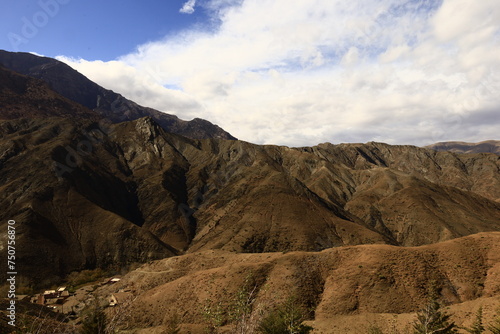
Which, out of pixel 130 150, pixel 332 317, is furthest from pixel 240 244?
pixel 130 150

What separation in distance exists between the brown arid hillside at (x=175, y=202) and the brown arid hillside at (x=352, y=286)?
54375 mm

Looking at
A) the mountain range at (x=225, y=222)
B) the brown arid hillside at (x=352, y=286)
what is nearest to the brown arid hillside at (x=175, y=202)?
the mountain range at (x=225, y=222)

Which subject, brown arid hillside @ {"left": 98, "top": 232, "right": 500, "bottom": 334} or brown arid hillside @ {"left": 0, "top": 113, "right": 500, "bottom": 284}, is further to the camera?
brown arid hillside @ {"left": 0, "top": 113, "right": 500, "bottom": 284}

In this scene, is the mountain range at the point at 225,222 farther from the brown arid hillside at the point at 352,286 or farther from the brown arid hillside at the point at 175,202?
the brown arid hillside at the point at 175,202

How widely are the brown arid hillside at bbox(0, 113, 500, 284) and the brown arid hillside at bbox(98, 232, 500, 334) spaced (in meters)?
54.4

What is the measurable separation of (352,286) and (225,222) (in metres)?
86.3

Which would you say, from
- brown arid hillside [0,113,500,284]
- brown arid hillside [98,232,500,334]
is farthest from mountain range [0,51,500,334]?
brown arid hillside [0,113,500,284]

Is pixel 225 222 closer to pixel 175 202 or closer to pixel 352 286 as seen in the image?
pixel 175 202

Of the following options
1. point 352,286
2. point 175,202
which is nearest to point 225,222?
point 175,202

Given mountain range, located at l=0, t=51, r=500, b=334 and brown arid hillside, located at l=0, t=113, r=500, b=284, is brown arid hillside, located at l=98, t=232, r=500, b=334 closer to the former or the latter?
mountain range, located at l=0, t=51, r=500, b=334

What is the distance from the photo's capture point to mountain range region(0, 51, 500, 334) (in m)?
44.7

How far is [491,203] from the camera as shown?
165 meters

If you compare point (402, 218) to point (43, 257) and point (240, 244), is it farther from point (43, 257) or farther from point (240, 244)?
point (43, 257)

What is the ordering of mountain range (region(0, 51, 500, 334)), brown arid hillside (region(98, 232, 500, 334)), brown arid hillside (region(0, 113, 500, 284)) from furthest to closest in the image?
brown arid hillside (region(0, 113, 500, 284)), mountain range (region(0, 51, 500, 334)), brown arid hillside (region(98, 232, 500, 334))
